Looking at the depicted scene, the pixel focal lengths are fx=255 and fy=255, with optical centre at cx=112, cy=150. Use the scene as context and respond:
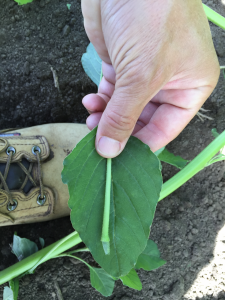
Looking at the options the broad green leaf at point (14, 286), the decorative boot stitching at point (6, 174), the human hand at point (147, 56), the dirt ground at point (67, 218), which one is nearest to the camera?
the human hand at point (147, 56)

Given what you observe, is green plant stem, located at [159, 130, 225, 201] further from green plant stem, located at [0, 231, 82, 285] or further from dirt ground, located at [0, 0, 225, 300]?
green plant stem, located at [0, 231, 82, 285]

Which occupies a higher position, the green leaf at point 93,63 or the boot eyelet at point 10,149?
the green leaf at point 93,63

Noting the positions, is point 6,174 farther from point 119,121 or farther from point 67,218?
point 119,121

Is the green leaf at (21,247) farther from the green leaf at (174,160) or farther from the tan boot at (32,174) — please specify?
the green leaf at (174,160)

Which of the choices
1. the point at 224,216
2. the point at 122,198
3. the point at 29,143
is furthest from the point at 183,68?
the point at 224,216

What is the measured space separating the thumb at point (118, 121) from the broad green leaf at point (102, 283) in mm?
545

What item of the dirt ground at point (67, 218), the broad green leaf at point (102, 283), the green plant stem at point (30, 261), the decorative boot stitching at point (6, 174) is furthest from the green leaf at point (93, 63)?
the broad green leaf at point (102, 283)

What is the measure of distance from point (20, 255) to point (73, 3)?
126 cm

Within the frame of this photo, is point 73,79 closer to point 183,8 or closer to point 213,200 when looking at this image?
point 183,8

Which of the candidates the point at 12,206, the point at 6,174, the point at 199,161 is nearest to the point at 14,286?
the point at 12,206

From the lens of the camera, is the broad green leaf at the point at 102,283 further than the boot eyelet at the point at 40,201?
No

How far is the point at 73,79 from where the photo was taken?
132 cm

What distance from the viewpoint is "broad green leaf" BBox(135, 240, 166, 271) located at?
95 cm

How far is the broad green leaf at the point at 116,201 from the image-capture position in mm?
621
